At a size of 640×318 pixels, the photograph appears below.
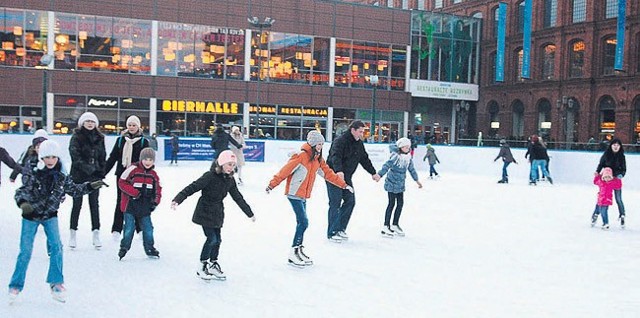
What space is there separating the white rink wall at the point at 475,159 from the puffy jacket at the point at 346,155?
13.1m

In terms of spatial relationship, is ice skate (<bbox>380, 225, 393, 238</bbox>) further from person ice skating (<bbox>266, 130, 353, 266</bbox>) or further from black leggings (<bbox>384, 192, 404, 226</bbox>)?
person ice skating (<bbox>266, 130, 353, 266</bbox>)

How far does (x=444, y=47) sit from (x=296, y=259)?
41.8 meters

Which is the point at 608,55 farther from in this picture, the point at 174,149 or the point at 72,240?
the point at 72,240

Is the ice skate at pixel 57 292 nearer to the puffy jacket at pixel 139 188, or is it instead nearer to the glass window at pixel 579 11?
the puffy jacket at pixel 139 188

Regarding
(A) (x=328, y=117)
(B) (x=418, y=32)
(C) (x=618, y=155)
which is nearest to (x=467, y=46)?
(B) (x=418, y=32)

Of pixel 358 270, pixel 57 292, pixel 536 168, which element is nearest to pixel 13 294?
pixel 57 292

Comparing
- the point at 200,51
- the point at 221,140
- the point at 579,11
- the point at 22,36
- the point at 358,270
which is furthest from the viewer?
the point at 579,11

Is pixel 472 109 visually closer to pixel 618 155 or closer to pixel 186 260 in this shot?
pixel 618 155

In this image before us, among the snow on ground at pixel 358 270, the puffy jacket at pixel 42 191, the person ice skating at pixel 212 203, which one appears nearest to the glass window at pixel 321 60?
the snow on ground at pixel 358 270

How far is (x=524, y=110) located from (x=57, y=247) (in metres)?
42.2

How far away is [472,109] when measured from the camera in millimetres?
49844

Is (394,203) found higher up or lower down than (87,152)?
Answer: lower down

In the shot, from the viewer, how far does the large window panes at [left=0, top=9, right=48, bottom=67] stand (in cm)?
3569

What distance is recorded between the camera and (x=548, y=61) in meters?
43.3
